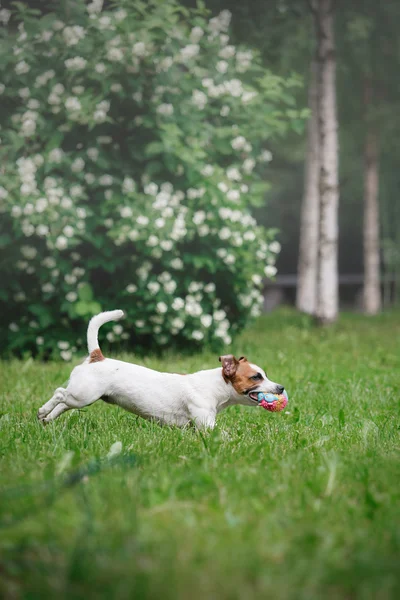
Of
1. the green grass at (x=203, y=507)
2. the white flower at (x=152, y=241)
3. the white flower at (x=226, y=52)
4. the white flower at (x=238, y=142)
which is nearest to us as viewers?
the green grass at (x=203, y=507)

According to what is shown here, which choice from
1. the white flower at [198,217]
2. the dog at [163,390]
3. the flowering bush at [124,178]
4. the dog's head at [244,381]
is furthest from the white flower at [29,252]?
the dog's head at [244,381]

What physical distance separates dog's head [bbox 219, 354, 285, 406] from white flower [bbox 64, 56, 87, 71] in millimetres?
4437

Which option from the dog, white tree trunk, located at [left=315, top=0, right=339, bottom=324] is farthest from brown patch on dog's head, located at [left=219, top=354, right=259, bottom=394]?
white tree trunk, located at [left=315, top=0, right=339, bottom=324]

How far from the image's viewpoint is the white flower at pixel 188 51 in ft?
25.5

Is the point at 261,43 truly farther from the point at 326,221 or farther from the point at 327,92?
the point at 326,221

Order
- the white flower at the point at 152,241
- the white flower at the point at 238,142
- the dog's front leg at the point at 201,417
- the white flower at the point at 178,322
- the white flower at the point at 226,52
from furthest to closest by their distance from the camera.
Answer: the white flower at the point at 226,52, the white flower at the point at 238,142, the white flower at the point at 178,322, the white flower at the point at 152,241, the dog's front leg at the point at 201,417

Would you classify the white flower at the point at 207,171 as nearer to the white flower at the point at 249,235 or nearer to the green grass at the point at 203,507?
the white flower at the point at 249,235

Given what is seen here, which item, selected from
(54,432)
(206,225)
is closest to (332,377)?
(206,225)

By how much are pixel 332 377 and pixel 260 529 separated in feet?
13.7

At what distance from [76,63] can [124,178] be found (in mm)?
1278

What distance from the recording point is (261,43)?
33.6 feet

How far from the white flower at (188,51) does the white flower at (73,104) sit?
133 cm

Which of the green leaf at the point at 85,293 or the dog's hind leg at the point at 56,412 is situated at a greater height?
the dog's hind leg at the point at 56,412

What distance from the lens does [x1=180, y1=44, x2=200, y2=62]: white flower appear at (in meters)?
7.78
